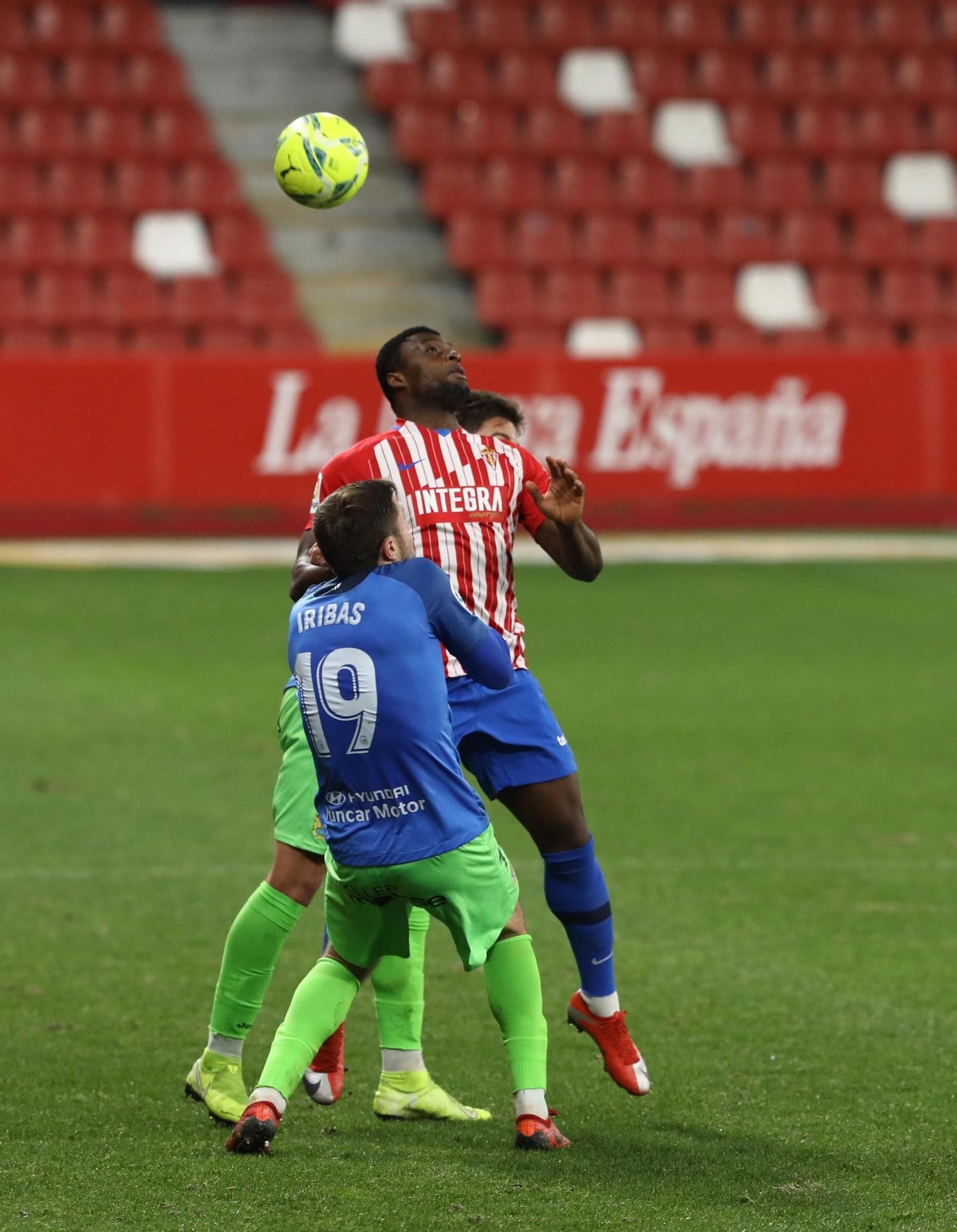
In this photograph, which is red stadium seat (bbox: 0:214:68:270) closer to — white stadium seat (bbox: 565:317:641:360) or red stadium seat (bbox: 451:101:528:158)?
red stadium seat (bbox: 451:101:528:158)

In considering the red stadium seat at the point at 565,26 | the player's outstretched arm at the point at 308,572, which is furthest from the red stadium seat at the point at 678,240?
the player's outstretched arm at the point at 308,572

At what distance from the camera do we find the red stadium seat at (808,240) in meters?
22.3

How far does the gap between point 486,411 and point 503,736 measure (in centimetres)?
115

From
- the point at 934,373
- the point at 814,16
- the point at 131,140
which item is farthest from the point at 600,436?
the point at 814,16

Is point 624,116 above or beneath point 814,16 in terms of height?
beneath

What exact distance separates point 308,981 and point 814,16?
863 inches

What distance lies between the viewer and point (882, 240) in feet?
74.3

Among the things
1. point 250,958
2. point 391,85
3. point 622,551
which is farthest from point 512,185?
point 250,958

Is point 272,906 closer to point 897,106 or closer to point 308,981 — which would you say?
point 308,981

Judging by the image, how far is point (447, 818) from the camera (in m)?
4.44

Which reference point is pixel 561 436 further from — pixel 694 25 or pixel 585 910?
pixel 585 910

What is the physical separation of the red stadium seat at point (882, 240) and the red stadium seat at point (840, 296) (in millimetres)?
555

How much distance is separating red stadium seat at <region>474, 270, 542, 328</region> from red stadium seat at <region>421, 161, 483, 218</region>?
1265 millimetres

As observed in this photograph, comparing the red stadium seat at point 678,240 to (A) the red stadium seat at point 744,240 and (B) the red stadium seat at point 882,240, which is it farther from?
(B) the red stadium seat at point 882,240
